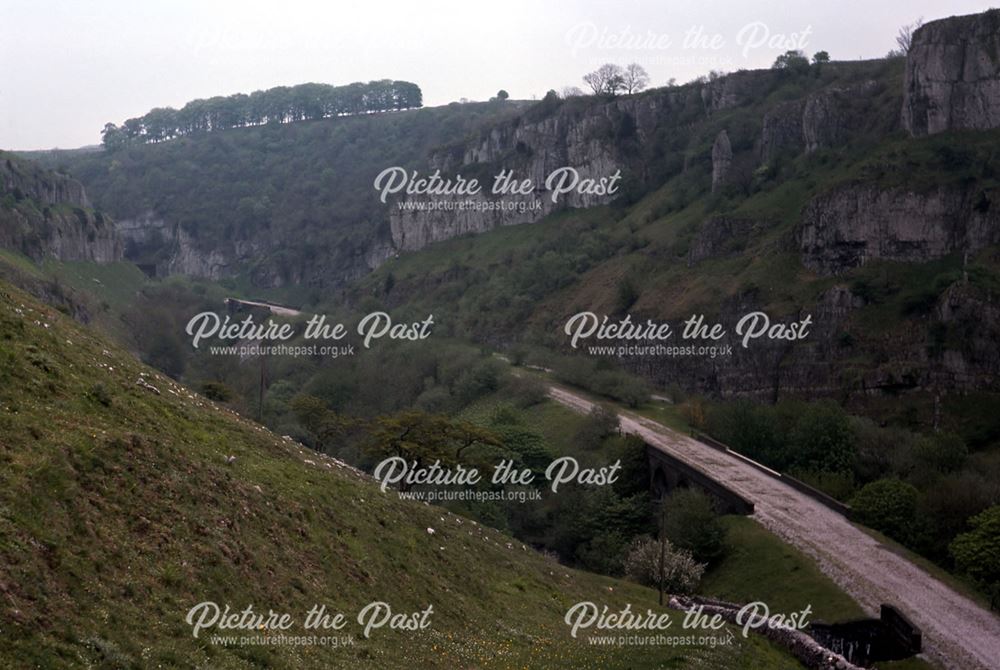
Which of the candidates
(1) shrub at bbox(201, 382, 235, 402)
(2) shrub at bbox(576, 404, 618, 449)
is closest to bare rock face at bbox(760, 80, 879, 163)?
(2) shrub at bbox(576, 404, 618, 449)

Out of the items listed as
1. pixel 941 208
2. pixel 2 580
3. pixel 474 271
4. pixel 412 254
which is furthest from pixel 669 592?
pixel 412 254

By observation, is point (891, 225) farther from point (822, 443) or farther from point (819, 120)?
point (819, 120)

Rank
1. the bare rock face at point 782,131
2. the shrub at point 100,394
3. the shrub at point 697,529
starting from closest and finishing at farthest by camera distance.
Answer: the shrub at point 100,394 → the shrub at point 697,529 → the bare rock face at point 782,131

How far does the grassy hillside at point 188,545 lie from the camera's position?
12.9m

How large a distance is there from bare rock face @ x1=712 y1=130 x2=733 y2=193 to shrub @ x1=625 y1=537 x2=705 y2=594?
71.8 meters

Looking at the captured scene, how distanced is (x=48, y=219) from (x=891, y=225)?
314ft

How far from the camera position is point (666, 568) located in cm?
3872

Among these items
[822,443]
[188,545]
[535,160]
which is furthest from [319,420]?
[535,160]

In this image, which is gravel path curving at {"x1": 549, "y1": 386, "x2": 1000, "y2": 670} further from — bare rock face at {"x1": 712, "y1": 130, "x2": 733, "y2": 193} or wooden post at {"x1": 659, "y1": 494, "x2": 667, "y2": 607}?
bare rock face at {"x1": 712, "y1": 130, "x2": 733, "y2": 193}

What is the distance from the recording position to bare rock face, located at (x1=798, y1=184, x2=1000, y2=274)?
68188 millimetres

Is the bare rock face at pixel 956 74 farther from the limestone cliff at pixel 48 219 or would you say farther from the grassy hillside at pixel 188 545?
the limestone cliff at pixel 48 219

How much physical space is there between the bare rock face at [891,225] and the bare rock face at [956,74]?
9.44 metres

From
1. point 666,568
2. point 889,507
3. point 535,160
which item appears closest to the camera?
point 666,568

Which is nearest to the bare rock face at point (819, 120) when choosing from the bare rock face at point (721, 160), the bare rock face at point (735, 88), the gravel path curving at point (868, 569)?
the bare rock face at point (721, 160)
